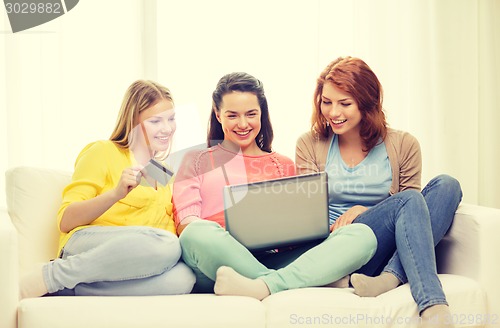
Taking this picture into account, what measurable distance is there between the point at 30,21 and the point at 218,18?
858 millimetres

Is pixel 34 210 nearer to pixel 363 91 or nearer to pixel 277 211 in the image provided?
pixel 277 211

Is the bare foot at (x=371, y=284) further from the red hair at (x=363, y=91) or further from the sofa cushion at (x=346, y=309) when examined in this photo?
the red hair at (x=363, y=91)

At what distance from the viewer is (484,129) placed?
3367 mm

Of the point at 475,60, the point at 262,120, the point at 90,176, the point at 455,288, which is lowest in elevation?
the point at 455,288

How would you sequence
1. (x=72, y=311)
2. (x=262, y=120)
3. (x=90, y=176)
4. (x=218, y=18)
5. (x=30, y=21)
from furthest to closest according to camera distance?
(x=218, y=18) → (x=30, y=21) → (x=262, y=120) → (x=90, y=176) → (x=72, y=311)

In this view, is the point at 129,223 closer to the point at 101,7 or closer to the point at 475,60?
the point at 101,7

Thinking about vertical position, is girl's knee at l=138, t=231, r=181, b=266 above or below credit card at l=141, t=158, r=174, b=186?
below

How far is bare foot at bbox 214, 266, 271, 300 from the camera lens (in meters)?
1.70

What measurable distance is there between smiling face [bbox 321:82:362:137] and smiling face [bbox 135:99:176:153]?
0.54 m

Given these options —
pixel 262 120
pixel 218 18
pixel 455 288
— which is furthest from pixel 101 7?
pixel 455 288

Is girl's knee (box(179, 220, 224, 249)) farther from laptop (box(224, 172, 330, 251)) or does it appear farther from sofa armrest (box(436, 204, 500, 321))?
sofa armrest (box(436, 204, 500, 321))

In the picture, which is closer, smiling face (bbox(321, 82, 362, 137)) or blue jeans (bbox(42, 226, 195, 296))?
blue jeans (bbox(42, 226, 195, 296))

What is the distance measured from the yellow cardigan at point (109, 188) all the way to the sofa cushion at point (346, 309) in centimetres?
49

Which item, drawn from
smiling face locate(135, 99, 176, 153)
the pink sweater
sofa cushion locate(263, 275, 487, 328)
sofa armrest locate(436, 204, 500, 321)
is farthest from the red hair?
sofa cushion locate(263, 275, 487, 328)
